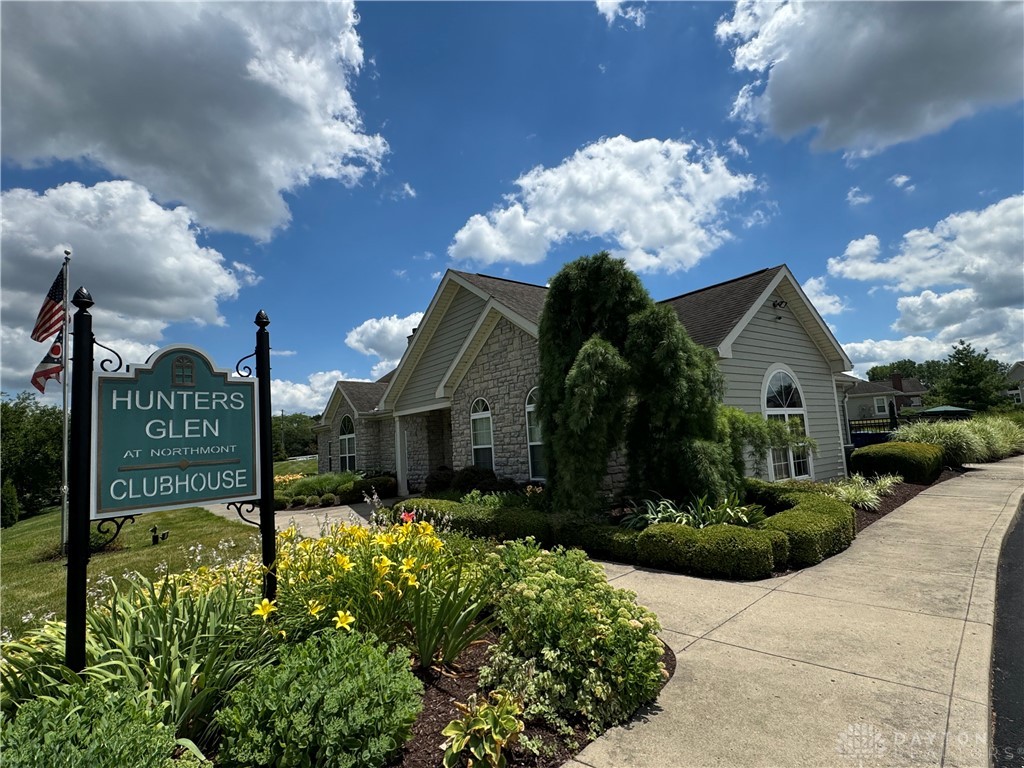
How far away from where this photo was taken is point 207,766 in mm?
2273

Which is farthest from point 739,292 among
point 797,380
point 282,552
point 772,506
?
point 282,552

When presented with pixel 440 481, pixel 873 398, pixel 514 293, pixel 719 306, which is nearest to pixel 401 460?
pixel 440 481

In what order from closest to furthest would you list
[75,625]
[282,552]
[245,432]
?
[75,625]
[245,432]
[282,552]

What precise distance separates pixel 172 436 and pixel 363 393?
2104cm

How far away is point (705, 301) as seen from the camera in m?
13.7

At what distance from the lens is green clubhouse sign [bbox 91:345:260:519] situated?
Answer: 314 centimetres

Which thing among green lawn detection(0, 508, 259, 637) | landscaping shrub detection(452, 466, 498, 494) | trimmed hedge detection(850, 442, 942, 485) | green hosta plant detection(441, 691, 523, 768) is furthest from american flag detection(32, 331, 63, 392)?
trimmed hedge detection(850, 442, 942, 485)

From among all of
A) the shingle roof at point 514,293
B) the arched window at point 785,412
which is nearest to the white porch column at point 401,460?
the shingle roof at point 514,293

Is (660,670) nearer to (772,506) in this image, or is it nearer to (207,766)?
(207,766)

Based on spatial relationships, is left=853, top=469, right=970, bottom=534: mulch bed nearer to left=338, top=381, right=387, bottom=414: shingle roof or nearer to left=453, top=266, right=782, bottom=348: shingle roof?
left=453, top=266, right=782, bottom=348: shingle roof

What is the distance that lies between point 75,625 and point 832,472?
16783 millimetres

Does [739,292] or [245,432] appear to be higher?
[739,292]

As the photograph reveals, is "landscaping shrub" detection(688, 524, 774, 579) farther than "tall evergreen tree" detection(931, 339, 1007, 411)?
No

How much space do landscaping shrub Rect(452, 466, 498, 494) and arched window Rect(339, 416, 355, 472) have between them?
1166 centimetres
